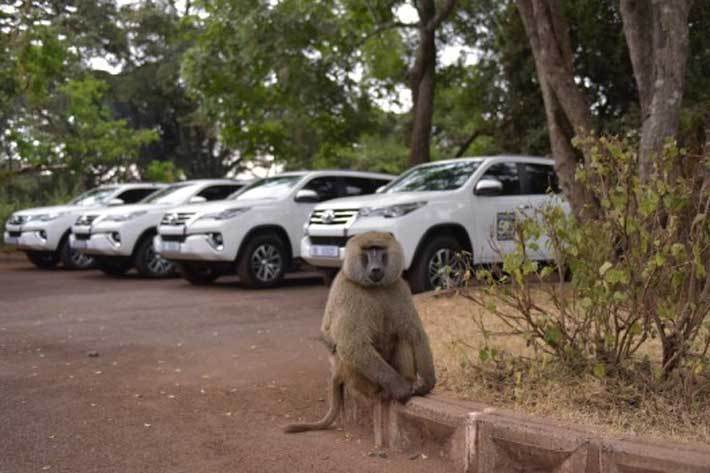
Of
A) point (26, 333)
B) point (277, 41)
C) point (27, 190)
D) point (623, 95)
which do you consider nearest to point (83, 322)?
point (26, 333)

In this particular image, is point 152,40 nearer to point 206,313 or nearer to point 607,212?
point 206,313

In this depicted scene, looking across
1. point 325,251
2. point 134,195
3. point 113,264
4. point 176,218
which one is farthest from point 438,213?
point 134,195

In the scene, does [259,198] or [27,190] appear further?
[27,190]

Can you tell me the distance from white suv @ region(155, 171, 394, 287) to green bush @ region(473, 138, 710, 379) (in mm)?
7759

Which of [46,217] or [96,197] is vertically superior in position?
[96,197]

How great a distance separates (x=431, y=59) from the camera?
55.5ft

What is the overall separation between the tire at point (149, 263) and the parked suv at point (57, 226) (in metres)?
2.05

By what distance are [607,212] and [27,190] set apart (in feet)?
87.5

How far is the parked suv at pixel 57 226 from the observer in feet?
53.8

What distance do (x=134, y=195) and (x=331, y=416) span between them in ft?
44.0

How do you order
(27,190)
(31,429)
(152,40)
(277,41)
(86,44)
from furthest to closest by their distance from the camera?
1. (152,40)
2. (86,44)
3. (27,190)
4. (277,41)
5. (31,429)

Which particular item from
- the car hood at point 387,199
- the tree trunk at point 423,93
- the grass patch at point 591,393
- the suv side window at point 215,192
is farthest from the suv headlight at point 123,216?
the grass patch at point 591,393

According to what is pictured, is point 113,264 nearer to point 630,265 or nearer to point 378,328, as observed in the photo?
point 378,328

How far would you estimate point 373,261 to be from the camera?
15.2 ft
